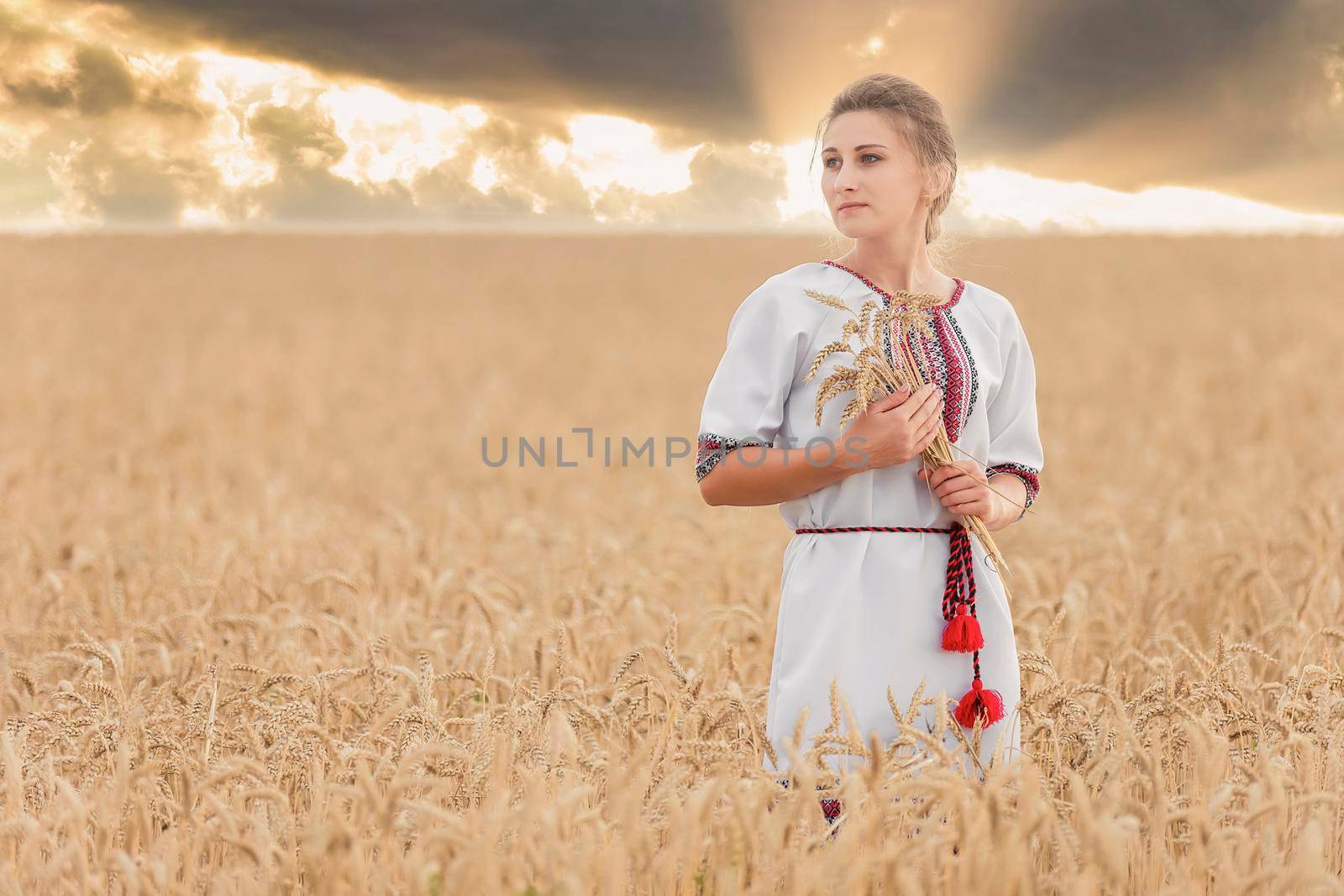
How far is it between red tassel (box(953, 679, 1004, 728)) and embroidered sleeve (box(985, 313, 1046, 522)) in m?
0.41

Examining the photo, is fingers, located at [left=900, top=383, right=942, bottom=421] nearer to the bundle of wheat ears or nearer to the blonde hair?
the bundle of wheat ears

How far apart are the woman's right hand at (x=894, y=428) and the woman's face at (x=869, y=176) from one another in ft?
1.18

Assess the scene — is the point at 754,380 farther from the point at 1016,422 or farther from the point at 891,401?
the point at 1016,422

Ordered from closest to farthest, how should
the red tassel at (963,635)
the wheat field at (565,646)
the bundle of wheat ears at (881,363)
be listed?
the wheat field at (565,646), the bundle of wheat ears at (881,363), the red tassel at (963,635)

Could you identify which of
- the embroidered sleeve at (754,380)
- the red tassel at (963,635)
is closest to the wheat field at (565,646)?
the red tassel at (963,635)

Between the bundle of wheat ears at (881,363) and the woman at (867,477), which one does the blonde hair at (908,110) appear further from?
the bundle of wheat ears at (881,363)

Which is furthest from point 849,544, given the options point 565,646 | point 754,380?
point 565,646

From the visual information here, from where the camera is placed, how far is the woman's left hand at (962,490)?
2143 millimetres

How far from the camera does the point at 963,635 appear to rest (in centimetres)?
212

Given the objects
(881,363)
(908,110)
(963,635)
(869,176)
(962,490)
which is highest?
(908,110)

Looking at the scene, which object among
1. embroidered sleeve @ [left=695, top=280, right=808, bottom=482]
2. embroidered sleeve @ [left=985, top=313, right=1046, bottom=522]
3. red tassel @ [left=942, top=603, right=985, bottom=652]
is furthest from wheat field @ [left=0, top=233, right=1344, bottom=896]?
embroidered sleeve @ [left=695, top=280, right=808, bottom=482]

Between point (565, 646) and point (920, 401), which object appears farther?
point (565, 646)

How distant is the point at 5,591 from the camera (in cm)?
442

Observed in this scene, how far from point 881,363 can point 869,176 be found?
40 cm
